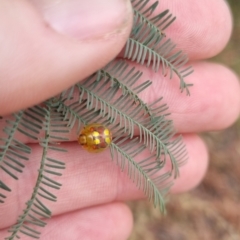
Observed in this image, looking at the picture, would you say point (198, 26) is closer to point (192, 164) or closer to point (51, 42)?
point (192, 164)

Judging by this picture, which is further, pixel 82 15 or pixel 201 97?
pixel 201 97

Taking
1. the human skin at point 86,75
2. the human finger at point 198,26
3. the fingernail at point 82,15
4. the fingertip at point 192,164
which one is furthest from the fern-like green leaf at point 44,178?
the fingertip at point 192,164

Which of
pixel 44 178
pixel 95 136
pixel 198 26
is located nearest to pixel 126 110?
pixel 95 136

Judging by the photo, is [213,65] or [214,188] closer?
[213,65]

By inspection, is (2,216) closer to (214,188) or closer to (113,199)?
(113,199)

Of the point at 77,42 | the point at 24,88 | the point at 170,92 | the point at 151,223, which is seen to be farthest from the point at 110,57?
the point at 151,223

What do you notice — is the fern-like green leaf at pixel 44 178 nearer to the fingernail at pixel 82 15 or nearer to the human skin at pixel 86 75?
the human skin at pixel 86 75
